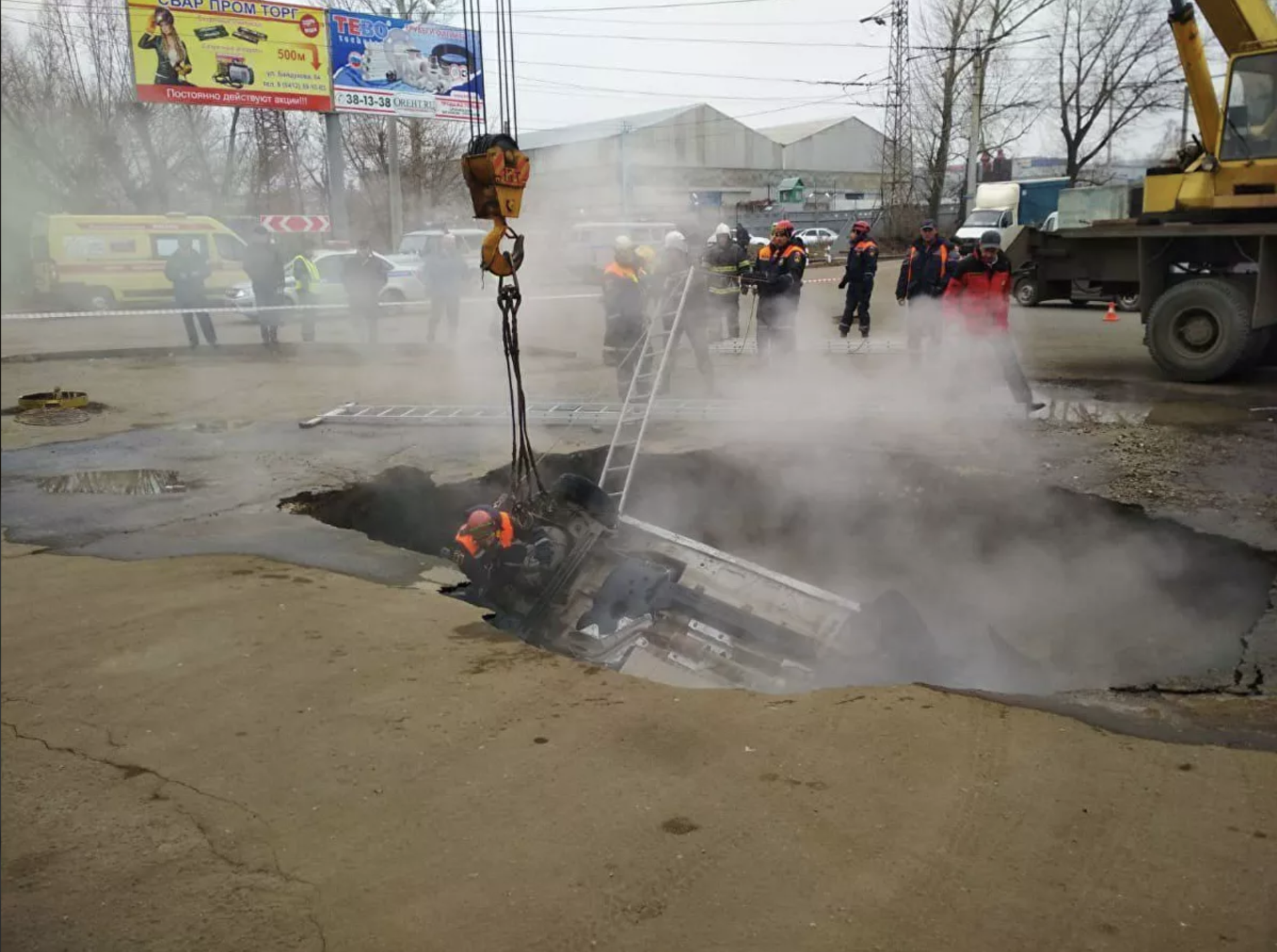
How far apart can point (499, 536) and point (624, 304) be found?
3.90 m

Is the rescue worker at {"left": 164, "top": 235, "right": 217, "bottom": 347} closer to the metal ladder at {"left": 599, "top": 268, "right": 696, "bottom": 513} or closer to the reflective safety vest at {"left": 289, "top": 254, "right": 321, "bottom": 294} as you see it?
the reflective safety vest at {"left": 289, "top": 254, "right": 321, "bottom": 294}

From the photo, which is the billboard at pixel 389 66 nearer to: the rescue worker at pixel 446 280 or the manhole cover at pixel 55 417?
the rescue worker at pixel 446 280

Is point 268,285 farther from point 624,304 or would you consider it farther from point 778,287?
point 778,287

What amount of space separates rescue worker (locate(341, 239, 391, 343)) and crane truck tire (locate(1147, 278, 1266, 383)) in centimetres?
941

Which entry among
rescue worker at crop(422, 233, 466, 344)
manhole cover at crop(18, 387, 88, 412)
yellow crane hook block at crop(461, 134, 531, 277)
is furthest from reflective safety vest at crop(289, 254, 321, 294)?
yellow crane hook block at crop(461, 134, 531, 277)

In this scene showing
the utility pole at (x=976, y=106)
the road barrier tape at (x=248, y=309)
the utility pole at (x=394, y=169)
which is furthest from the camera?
the utility pole at (x=394, y=169)

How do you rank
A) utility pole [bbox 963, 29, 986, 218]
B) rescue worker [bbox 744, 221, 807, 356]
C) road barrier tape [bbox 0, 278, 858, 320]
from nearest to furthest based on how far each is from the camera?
road barrier tape [bbox 0, 278, 858, 320], utility pole [bbox 963, 29, 986, 218], rescue worker [bbox 744, 221, 807, 356]

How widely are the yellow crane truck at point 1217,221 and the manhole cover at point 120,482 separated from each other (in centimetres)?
880

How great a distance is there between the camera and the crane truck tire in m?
8.53

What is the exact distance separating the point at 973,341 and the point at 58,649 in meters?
6.85

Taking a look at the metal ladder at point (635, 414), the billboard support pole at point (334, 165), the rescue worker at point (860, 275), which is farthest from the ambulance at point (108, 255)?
the rescue worker at point (860, 275)

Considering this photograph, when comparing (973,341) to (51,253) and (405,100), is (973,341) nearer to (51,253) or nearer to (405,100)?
(51,253)

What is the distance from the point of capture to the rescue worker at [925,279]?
879 cm

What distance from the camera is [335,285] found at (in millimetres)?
15781
